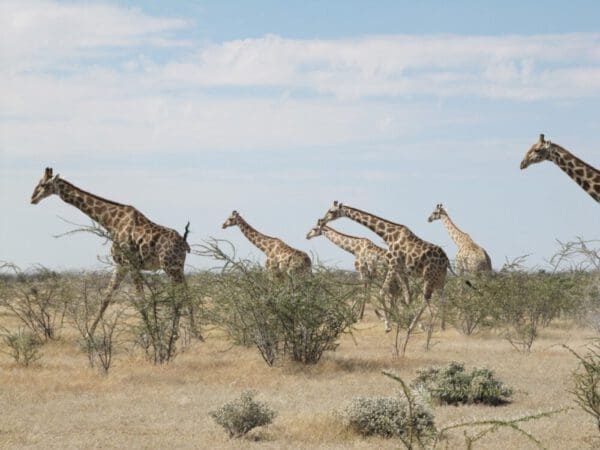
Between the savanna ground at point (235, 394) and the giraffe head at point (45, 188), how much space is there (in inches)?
106

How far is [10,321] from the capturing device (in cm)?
2391

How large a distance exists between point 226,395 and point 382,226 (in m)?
9.34

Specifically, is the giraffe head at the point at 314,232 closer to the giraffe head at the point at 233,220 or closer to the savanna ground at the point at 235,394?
the giraffe head at the point at 233,220

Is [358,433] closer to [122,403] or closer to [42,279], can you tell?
[122,403]

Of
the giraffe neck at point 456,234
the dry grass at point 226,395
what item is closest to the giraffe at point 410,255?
A: the dry grass at point 226,395

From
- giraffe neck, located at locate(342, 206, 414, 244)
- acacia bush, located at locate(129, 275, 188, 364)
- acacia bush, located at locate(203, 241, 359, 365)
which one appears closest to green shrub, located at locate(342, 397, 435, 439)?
acacia bush, located at locate(203, 241, 359, 365)

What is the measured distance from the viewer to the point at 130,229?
17.3m

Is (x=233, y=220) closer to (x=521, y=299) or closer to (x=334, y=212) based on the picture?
(x=334, y=212)

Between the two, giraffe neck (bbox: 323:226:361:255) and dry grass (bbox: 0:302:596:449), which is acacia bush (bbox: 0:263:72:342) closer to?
dry grass (bbox: 0:302:596:449)

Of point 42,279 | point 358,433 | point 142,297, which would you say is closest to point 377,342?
point 142,297

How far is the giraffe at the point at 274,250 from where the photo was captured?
22.9 m

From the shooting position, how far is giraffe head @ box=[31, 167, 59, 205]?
17406 mm

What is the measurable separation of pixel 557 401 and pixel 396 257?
868 cm

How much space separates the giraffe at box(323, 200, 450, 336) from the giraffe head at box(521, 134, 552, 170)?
4806 millimetres
